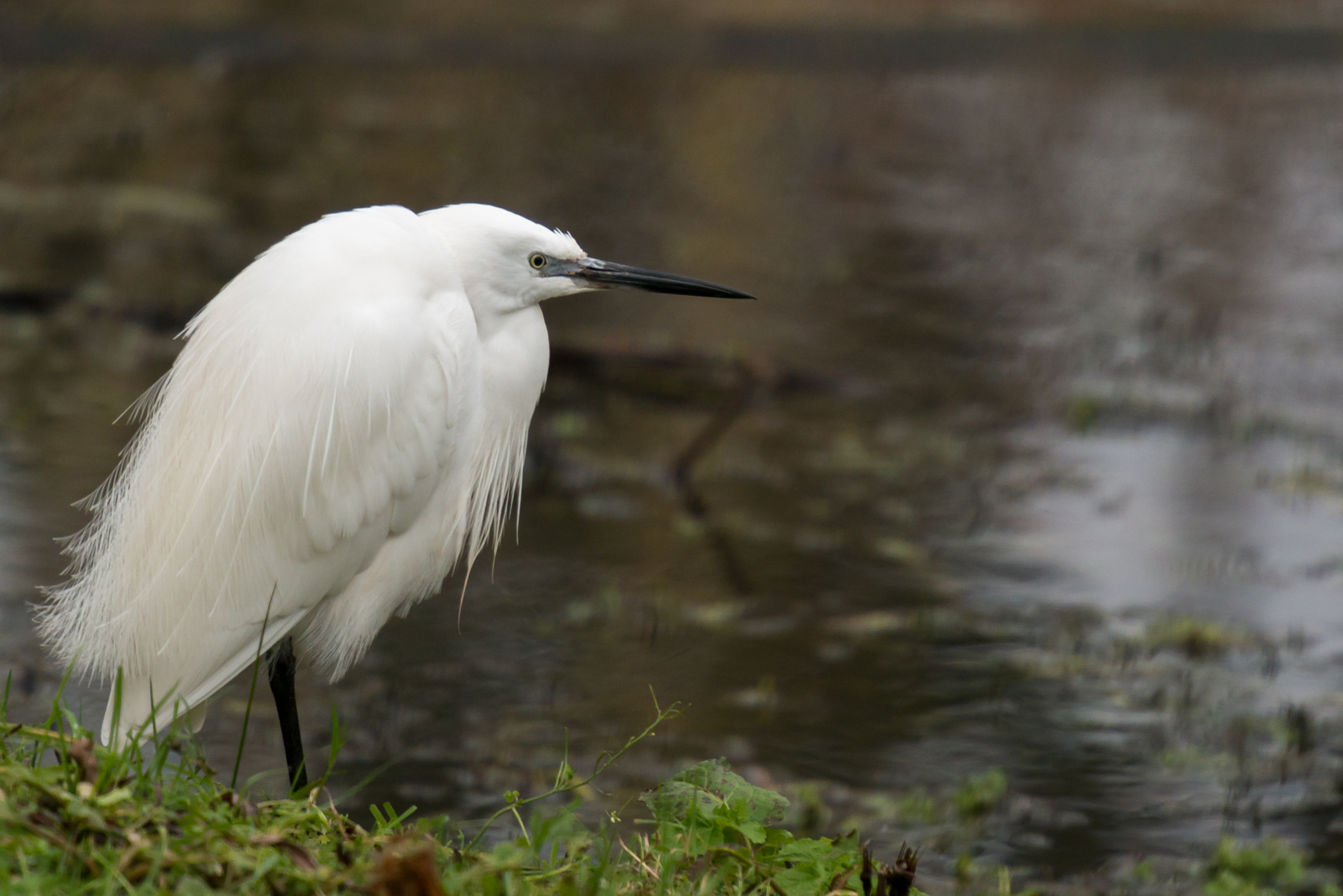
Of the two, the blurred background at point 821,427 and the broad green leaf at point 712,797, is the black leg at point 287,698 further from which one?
the broad green leaf at point 712,797

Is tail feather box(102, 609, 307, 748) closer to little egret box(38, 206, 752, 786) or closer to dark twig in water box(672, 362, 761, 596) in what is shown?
little egret box(38, 206, 752, 786)

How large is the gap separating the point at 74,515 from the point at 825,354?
3772 millimetres

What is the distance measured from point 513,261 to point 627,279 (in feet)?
0.78

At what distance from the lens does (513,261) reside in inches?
108

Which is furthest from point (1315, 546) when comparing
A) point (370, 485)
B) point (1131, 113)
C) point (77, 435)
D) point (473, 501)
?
point (1131, 113)

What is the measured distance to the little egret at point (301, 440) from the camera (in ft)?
8.50

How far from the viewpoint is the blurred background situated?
3.75 m

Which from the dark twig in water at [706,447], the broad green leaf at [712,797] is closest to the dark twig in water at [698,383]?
the dark twig in water at [706,447]

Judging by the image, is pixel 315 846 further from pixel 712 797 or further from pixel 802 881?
pixel 802 881

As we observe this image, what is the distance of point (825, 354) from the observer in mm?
7238

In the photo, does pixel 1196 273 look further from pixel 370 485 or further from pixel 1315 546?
pixel 370 485

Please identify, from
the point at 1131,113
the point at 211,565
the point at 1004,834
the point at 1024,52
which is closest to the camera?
the point at 211,565

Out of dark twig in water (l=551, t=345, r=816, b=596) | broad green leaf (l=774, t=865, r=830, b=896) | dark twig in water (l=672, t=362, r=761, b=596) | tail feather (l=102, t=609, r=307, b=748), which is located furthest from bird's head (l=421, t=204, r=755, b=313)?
dark twig in water (l=672, t=362, r=761, b=596)

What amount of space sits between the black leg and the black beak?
913 mm
